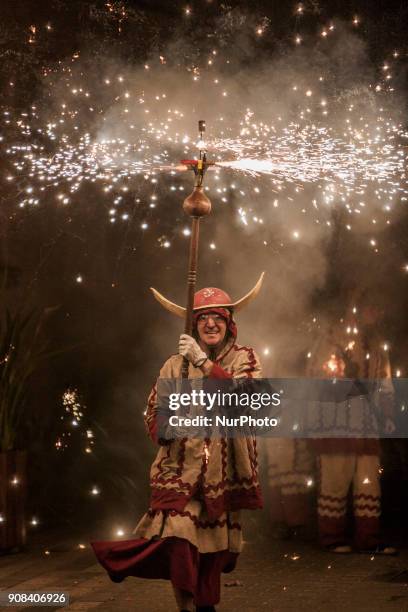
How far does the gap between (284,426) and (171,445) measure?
10.9ft

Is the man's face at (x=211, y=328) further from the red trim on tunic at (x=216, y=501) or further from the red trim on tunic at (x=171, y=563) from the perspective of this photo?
the red trim on tunic at (x=171, y=563)

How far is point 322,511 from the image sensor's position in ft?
26.6

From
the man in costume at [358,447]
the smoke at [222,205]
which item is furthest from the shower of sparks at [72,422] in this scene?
the man in costume at [358,447]

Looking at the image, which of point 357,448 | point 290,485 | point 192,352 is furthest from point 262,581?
point 192,352

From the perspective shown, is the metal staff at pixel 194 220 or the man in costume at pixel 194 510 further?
the metal staff at pixel 194 220

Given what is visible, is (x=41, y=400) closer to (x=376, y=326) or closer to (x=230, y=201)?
(x=230, y=201)

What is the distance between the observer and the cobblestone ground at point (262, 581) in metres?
6.07

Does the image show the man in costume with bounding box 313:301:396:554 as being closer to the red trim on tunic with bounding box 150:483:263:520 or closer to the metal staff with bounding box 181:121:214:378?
the red trim on tunic with bounding box 150:483:263:520

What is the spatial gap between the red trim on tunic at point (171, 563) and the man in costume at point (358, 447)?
262 cm

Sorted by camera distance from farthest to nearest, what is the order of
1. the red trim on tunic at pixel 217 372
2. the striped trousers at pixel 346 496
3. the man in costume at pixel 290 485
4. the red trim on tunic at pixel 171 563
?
1. the man in costume at pixel 290 485
2. the striped trousers at pixel 346 496
3. the red trim on tunic at pixel 217 372
4. the red trim on tunic at pixel 171 563

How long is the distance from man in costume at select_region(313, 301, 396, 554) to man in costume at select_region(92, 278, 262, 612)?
2578mm

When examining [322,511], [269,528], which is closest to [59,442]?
[269,528]

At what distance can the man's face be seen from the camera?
5.79 m

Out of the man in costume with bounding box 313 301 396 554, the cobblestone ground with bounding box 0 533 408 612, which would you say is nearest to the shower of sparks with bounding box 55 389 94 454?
the cobblestone ground with bounding box 0 533 408 612
